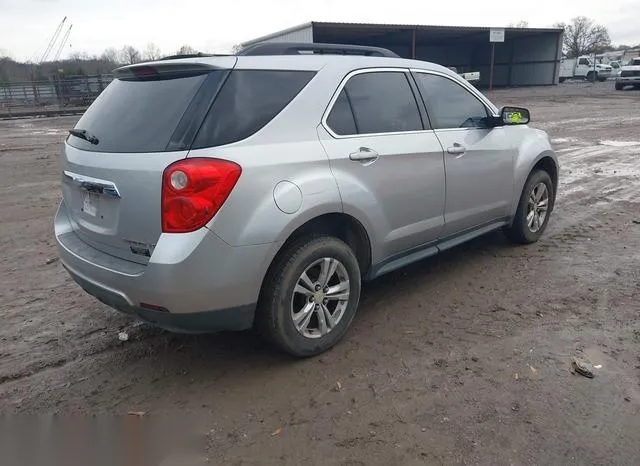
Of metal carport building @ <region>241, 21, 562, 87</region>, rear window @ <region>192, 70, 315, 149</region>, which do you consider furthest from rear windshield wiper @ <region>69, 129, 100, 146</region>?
metal carport building @ <region>241, 21, 562, 87</region>

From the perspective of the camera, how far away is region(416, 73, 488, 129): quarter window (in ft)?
13.6

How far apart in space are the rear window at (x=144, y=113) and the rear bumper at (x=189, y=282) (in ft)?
1.95

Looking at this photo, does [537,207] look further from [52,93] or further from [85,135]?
[52,93]

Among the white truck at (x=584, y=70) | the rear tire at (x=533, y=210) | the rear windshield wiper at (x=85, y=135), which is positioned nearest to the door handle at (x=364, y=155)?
the rear windshield wiper at (x=85, y=135)

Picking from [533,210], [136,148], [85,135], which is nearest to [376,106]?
[136,148]

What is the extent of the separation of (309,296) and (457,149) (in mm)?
1805

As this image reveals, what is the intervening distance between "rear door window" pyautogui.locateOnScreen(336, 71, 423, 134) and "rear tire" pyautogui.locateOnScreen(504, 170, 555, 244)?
1.77 m

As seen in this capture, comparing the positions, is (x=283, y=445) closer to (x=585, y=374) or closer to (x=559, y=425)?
(x=559, y=425)

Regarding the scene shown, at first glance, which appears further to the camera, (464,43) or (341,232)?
(464,43)

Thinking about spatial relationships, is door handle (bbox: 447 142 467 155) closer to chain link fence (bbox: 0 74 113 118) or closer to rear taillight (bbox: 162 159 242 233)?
rear taillight (bbox: 162 159 242 233)

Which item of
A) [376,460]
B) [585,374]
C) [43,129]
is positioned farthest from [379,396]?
[43,129]

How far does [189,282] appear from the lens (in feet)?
8.96

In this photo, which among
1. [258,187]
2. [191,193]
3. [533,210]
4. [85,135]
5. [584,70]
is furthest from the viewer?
[584,70]

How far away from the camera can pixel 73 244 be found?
3.37 metres
